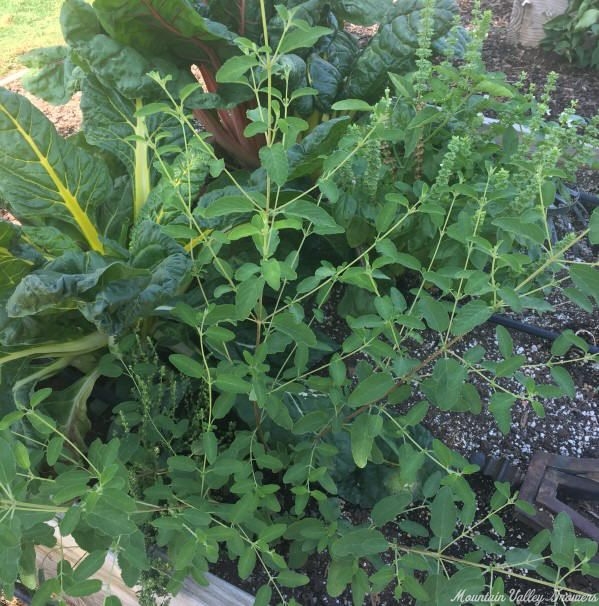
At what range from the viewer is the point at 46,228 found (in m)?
1.58

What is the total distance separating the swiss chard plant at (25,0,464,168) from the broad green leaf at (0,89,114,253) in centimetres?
29

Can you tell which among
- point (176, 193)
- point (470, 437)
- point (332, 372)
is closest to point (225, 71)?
point (176, 193)

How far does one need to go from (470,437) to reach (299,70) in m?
1.20

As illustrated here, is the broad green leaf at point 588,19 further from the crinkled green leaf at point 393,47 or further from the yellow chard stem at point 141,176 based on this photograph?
the yellow chard stem at point 141,176

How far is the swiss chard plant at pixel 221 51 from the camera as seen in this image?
1.75m

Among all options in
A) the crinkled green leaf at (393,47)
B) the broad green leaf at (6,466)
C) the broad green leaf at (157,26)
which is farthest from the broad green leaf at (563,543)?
the broad green leaf at (157,26)

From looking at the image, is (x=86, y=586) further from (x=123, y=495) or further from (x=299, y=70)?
(x=299, y=70)

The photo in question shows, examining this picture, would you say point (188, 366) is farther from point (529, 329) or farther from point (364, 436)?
point (529, 329)

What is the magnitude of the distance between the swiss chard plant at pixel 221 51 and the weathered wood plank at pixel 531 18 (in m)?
1.49

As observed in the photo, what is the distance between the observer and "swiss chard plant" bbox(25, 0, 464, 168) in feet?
5.73

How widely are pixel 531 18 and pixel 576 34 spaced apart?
0.30 meters

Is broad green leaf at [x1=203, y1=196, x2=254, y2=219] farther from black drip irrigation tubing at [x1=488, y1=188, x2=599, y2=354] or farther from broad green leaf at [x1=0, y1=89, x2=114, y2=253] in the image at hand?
black drip irrigation tubing at [x1=488, y1=188, x2=599, y2=354]

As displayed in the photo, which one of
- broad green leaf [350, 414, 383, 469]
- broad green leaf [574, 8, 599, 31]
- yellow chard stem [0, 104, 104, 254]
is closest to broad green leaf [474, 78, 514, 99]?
broad green leaf [350, 414, 383, 469]

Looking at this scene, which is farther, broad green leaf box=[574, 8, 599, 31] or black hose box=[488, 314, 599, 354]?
broad green leaf box=[574, 8, 599, 31]
